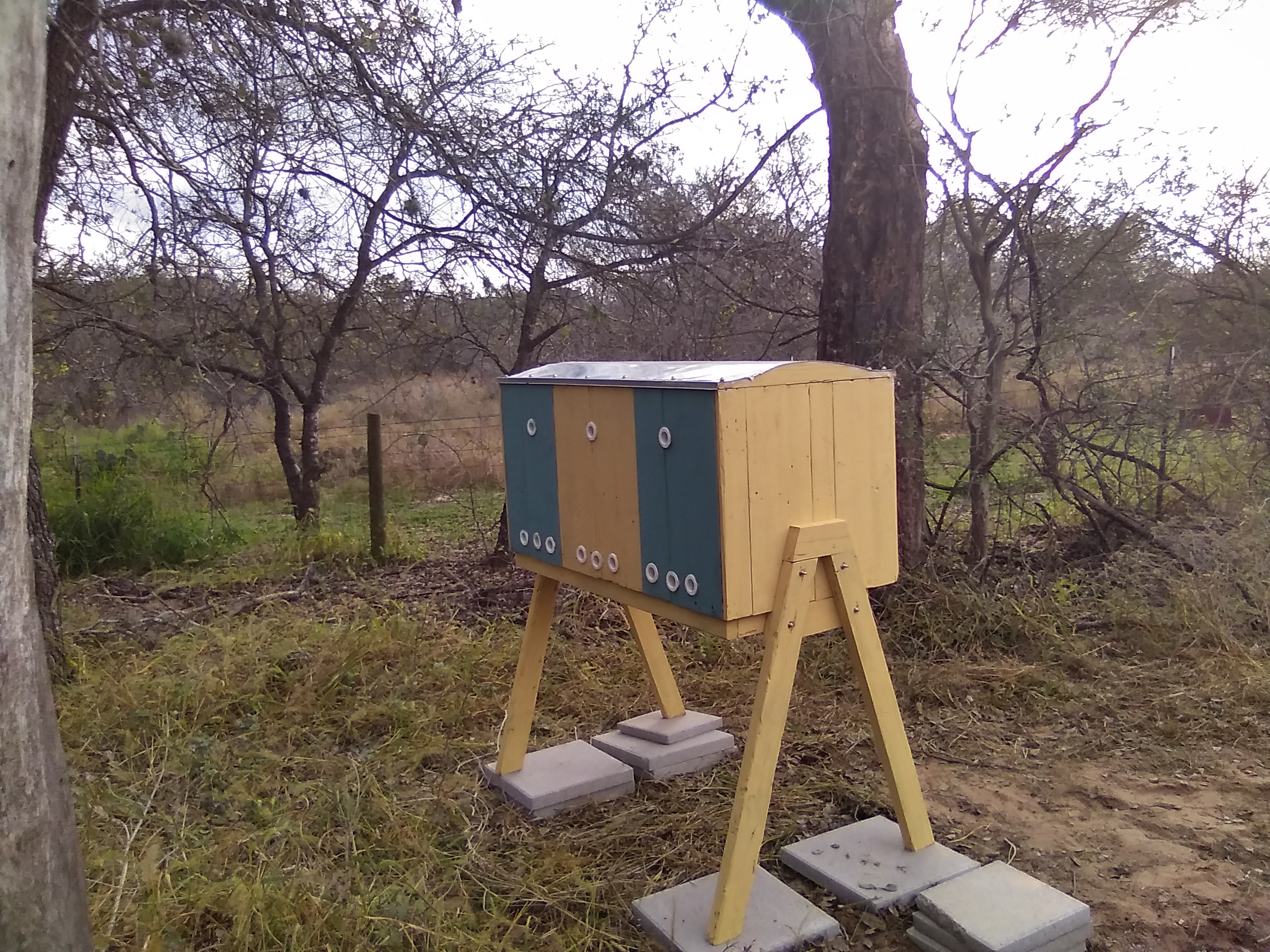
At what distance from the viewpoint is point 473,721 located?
4.02 m

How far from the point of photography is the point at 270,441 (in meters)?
10.8

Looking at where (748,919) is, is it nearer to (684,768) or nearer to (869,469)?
(684,768)

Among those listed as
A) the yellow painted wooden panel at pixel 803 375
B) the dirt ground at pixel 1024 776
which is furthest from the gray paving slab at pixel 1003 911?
the yellow painted wooden panel at pixel 803 375

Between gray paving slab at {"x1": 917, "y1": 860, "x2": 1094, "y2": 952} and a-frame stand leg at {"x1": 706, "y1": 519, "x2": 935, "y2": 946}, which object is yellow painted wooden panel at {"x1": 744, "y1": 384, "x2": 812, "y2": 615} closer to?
a-frame stand leg at {"x1": 706, "y1": 519, "x2": 935, "y2": 946}

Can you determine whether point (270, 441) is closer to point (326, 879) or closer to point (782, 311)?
point (782, 311)

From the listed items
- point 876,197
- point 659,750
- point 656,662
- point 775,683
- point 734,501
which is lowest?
point 659,750

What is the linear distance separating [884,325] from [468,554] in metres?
3.41

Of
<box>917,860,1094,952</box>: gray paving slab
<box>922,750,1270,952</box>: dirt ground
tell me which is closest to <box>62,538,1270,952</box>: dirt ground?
<box>922,750,1270,952</box>: dirt ground

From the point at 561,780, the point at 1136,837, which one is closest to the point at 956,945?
the point at 1136,837

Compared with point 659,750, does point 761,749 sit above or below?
above

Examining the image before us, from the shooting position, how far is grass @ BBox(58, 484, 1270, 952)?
260 cm

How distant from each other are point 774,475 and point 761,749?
0.72 m

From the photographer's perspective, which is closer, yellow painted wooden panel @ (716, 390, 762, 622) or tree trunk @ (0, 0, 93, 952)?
tree trunk @ (0, 0, 93, 952)

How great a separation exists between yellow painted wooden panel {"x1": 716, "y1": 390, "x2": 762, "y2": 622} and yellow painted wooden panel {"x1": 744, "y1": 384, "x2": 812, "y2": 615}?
2 cm
